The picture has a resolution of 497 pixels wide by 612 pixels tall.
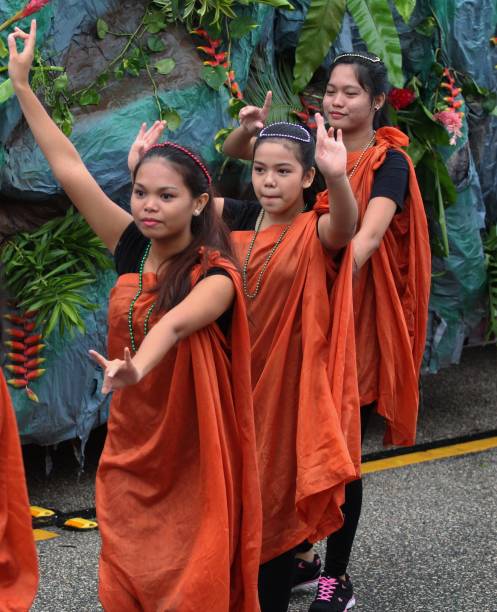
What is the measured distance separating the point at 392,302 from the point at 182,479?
46.0 inches

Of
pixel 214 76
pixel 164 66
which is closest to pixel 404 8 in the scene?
pixel 214 76

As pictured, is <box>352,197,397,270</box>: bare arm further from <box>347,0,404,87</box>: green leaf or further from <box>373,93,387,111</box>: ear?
<box>347,0,404,87</box>: green leaf

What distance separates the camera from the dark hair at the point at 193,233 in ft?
11.0

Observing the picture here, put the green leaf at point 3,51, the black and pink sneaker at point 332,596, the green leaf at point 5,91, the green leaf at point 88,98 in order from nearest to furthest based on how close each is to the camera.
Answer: the black and pink sneaker at point 332,596, the green leaf at point 5,91, the green leaf at point 3,51, the green leaf at point 88,98

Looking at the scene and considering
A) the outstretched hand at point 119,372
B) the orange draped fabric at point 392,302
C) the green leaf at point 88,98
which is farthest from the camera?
the green leaf at point 88,98

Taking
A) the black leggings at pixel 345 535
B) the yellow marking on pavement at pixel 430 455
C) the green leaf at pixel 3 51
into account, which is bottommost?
the yellow marking on pavement at pixel 430 455

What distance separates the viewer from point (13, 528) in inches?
136

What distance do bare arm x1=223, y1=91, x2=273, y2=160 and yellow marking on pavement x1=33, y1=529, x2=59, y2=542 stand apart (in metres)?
1.61

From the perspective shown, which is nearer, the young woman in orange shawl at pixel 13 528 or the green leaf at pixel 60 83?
the young woman in orange shawl at pixel 13 528

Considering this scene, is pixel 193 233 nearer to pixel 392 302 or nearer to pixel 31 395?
pixel 392 302

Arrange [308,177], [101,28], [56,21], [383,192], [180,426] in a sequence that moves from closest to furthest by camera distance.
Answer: [180,426]
[308,177]
[383,192]
[56,21]
[101,28]

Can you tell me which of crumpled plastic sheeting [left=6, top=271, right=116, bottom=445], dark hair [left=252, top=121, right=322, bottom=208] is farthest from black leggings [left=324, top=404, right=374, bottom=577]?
crumpled plastic sheeting [left=6, top=271, right=116, bottom=445]

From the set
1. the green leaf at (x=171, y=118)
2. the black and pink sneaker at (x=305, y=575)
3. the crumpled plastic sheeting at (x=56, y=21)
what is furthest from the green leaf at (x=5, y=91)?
the black and pink sneaker at (x=305, y=575)

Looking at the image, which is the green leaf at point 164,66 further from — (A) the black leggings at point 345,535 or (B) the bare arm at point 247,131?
(A) the black leggings at point 345,535
